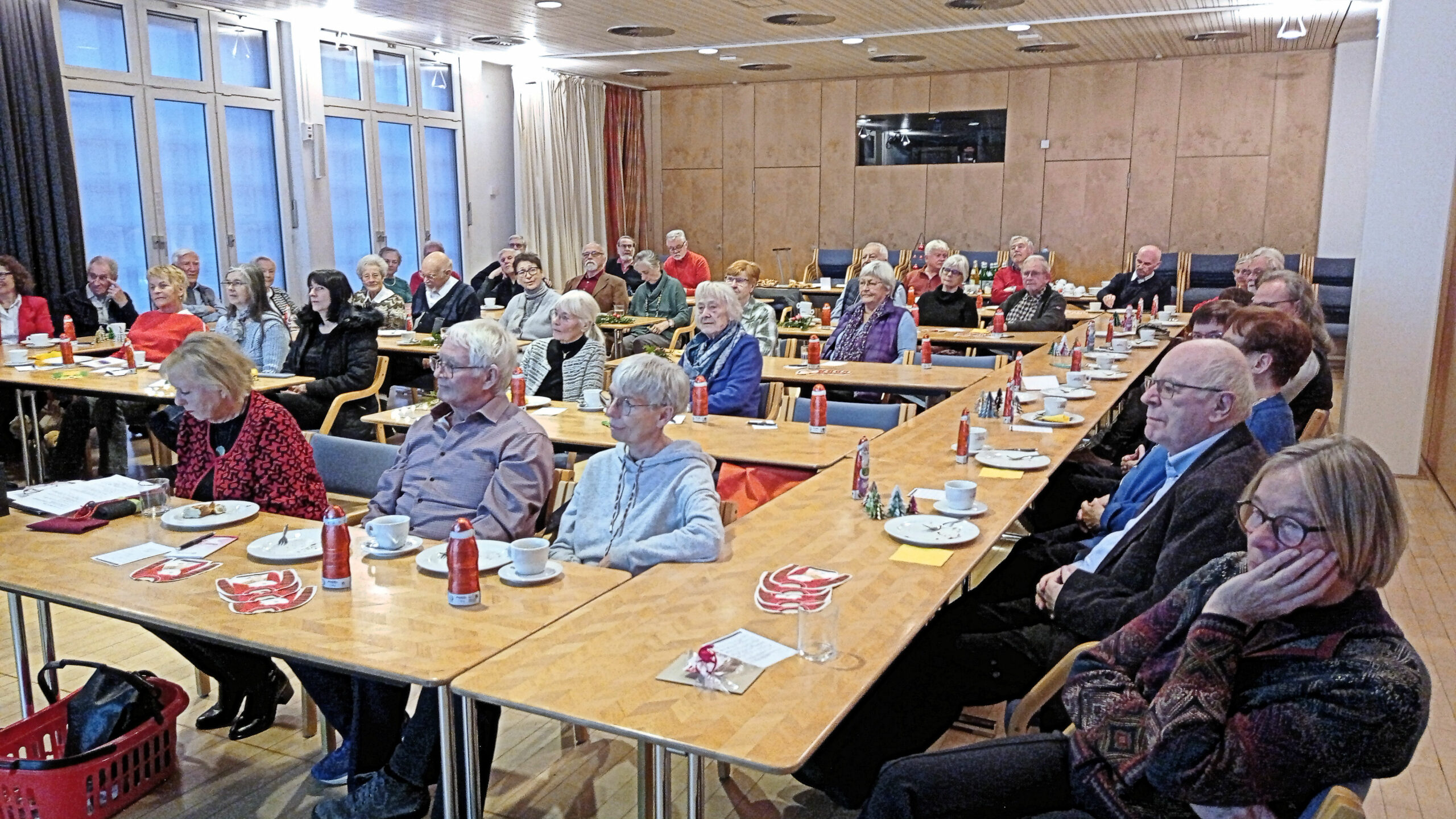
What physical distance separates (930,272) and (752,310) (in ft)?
11.4

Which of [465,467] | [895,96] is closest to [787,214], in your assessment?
[895,96]

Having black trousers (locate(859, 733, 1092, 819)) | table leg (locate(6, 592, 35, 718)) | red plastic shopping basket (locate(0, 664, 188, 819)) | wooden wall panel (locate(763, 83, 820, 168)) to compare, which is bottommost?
red plastic shopping basket (locate(0, 664, 188, 819))

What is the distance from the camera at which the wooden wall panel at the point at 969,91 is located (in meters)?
13.8

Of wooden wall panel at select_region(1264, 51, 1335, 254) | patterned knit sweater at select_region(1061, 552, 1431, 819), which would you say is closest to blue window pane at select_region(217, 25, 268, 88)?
patterned knit sweater at select_region(1061, 552, 1431, 819)

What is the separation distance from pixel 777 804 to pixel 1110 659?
1.26 metres

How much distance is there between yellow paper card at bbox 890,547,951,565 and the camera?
2.63 m

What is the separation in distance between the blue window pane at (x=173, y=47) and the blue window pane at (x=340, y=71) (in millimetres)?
1320

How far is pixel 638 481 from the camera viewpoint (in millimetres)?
2971

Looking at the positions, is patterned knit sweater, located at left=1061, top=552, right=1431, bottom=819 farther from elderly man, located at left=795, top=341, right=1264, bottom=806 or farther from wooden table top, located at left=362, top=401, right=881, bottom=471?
wooden table top, located at left=362, top=401, right=881, bottom=471

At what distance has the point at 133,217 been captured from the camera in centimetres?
928

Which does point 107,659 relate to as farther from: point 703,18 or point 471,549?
point 703,18

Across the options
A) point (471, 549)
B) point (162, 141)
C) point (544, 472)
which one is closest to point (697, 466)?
point (544, 472)

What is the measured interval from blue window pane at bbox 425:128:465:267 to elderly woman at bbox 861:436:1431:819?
463 inches

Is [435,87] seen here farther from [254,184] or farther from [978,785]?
[978,785]
